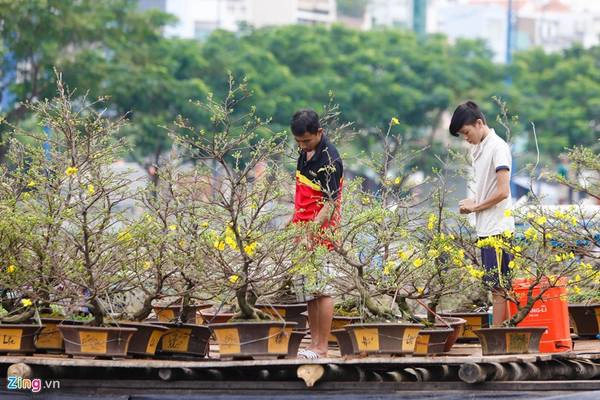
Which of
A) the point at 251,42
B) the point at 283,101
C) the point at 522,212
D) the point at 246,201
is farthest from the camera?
the point at 251,42

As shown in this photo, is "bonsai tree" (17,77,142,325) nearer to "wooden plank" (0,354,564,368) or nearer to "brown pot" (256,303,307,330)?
"wooden plank" (0,354,564,368)

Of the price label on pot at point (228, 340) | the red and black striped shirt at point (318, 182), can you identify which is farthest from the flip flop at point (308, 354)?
the red and black striped shirt at point (318, 182)

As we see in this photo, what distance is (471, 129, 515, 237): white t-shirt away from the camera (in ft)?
26.1

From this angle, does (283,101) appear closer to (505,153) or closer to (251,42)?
(251,42)

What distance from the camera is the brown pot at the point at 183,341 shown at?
7926 mm

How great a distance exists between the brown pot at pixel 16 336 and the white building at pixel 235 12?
202 ft

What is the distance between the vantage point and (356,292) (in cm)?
784

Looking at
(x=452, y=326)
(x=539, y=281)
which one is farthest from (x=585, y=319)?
(x=539, y=281)

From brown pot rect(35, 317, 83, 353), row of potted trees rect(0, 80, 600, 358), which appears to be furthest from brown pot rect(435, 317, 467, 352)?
brown pot rect(35, 317, 83, 353)

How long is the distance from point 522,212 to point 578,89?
32616 mm

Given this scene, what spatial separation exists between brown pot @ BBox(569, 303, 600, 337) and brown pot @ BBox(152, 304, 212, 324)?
2537 millimetres

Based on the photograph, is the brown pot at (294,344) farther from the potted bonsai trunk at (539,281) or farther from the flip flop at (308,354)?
the potted bonsai trunk at (539,281)

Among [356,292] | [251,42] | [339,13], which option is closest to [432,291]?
[356,292]

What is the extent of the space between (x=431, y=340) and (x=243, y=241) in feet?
4.15
